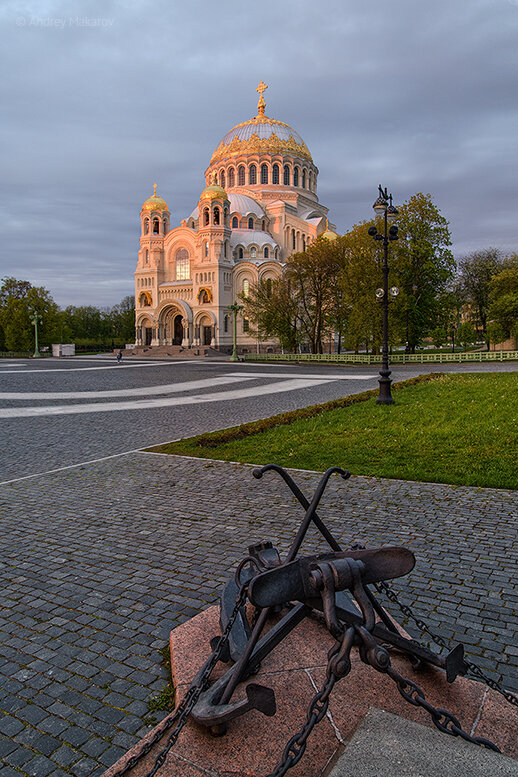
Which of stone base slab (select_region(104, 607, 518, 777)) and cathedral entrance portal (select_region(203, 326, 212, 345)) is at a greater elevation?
cathedral entrance portal (select_region(203, 326, 212, 345))

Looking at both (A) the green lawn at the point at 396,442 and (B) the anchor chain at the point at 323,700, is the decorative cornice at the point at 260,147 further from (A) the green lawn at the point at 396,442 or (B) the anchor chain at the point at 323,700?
(B) the anchor chain at the point at 323,700

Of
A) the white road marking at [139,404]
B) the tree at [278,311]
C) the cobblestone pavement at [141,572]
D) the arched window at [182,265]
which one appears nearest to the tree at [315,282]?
the tree at [278,311]

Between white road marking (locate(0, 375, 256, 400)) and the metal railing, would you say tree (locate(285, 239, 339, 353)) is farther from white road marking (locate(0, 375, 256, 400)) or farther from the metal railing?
white road marking (locate(0, 375, 256, 400))

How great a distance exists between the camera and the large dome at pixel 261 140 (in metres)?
68.8

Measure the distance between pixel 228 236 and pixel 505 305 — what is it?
31.3 m

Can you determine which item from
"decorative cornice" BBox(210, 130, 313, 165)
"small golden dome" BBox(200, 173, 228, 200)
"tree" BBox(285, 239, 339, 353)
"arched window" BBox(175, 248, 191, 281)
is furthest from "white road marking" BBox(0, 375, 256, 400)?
"decorative cornice" BBox(210, 130, 313, 165)

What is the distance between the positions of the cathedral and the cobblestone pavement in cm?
5419

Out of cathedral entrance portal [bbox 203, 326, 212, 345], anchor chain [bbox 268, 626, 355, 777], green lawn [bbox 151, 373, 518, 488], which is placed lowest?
green lawn [bbox 151, 373, 518, 488]

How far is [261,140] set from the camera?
226 ft

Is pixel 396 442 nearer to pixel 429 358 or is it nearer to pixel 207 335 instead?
pixel 429 358

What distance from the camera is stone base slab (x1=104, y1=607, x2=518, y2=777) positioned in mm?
2371

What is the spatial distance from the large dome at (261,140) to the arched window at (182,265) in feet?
49.1

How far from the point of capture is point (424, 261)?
1606 inches

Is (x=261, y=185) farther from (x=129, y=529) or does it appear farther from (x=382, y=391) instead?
(x=129, y=529)
